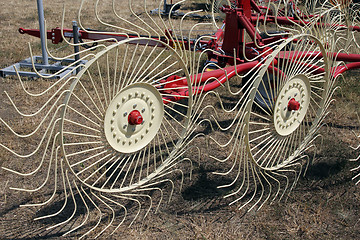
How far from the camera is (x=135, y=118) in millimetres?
2055

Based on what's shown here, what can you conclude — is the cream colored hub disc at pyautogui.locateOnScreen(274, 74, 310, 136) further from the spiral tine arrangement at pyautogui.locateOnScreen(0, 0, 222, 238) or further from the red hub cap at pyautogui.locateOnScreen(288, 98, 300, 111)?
the spiral tine arrangement at pyautogui.locateOnScreen(0, 0, 222, 238)

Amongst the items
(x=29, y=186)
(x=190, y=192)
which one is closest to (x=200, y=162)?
(x=190, y=192)

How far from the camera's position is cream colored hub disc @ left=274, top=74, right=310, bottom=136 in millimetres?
2491

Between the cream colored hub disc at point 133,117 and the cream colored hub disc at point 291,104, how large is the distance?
0.83m

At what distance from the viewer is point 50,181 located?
2842 millimetres

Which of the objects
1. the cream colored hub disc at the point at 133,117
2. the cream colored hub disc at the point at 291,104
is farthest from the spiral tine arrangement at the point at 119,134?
the cream colored hub disc at the point at 291,104

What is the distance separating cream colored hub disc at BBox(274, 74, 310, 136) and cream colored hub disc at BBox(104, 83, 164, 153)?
2.71ft

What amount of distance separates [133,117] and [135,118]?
0.01 meters

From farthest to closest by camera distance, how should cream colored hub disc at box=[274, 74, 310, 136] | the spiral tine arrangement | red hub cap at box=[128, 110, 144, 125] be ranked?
cream colored hub disc at box=[274, 74, 310, 136] → red hub cap at box=[128, 110, 144, 125] → the spiral tine arrangement

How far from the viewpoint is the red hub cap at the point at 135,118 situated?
2058 millimetres

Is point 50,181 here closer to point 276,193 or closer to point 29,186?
point 29,186

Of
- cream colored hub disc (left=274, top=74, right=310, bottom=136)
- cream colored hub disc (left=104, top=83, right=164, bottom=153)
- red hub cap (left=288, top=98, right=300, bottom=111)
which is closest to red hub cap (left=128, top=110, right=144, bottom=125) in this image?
cream colored hub disc (left=104, top=83, right=164, bottom=153)

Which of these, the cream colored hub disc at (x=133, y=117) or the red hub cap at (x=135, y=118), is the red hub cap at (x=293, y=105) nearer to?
the cream colored hub disc at (x=133, y=117)

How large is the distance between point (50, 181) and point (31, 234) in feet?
1.83
